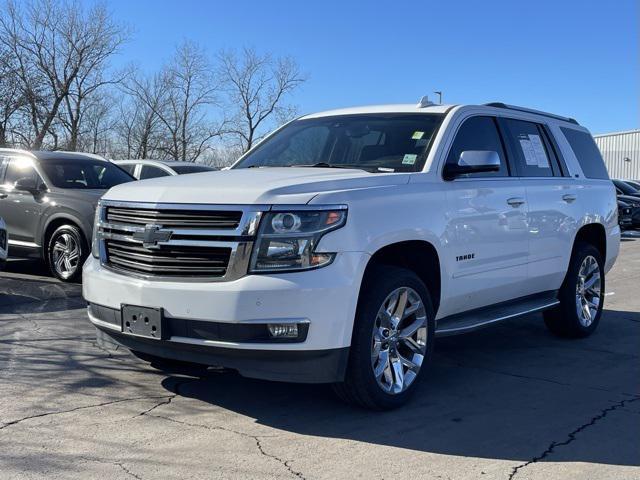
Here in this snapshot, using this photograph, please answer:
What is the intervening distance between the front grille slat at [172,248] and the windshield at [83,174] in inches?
223

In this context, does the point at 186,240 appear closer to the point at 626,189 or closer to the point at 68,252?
the point at 68,252

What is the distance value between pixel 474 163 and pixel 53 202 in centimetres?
641

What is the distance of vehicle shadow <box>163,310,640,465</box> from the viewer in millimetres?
4109

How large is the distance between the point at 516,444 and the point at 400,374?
0.86 m

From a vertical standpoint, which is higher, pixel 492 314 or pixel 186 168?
pixel 186 168

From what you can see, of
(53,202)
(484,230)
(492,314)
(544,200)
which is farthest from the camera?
(53,202)

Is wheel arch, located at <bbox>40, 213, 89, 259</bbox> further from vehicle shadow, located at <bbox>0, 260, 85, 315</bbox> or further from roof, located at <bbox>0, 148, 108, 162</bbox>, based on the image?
Result: roof, located at <bbox>0, 148, 108, 162</bbox>

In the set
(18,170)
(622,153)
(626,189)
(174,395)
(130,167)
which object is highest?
(622,153)

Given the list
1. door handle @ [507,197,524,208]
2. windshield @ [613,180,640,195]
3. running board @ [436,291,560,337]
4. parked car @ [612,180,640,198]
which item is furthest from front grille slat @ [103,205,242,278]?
windshield @ [613,180,640,195]

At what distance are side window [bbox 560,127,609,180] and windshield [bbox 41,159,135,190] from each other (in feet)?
19.8

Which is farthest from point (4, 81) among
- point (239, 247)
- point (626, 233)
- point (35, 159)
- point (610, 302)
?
point (239, 247)

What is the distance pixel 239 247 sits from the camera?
4.04 metres

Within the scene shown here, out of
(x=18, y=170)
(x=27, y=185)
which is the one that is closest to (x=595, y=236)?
(x=27, y=185)

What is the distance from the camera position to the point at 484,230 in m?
5.37
